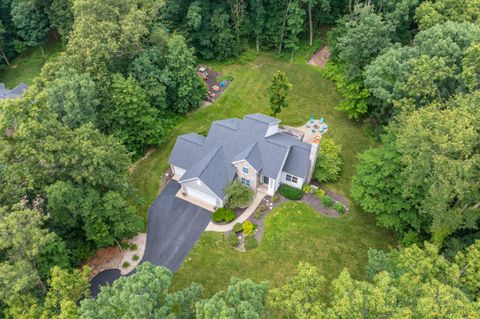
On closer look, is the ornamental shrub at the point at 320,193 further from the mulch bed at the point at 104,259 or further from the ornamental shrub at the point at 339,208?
the mulch bed at the point at 104,259

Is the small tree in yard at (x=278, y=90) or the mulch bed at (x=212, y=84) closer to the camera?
the small tree in yard at (x=278, y=90)

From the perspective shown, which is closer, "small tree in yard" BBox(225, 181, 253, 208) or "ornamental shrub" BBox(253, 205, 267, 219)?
"small tree in yard" BBox(225, 181, 253, 208)

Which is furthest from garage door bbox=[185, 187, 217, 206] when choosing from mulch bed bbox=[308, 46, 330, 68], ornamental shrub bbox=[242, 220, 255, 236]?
mulch bed bbox=[308, 46, 330, 68]

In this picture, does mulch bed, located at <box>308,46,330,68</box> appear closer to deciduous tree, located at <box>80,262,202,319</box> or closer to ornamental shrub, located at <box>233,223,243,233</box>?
ornamental shrub, located at <box>233,223,243,233</box>

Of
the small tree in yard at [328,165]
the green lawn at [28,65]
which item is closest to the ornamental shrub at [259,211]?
the small tree in yard at [328,165]

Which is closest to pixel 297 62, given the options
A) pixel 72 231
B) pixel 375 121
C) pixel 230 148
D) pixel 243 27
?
pixel 243 27

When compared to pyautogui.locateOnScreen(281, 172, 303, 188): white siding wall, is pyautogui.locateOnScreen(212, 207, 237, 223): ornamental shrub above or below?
below

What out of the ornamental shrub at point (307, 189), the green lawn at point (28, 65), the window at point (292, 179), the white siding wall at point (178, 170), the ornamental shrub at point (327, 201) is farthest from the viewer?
the green lawn at point (28, 65)

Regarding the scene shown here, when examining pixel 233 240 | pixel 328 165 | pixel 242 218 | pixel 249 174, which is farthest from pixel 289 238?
pixel 328 165

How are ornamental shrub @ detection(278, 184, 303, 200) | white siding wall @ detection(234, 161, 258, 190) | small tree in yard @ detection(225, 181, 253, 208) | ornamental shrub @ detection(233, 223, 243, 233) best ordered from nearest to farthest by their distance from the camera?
ornamental shrub @ detection(233, 223, 243, 233), small tree in yard @ detection(225, 181, 253, 208), white siding wall @ detection(234, 161, 258, 190), ornamental shrub @ detection(278, 184, 303, 200)
